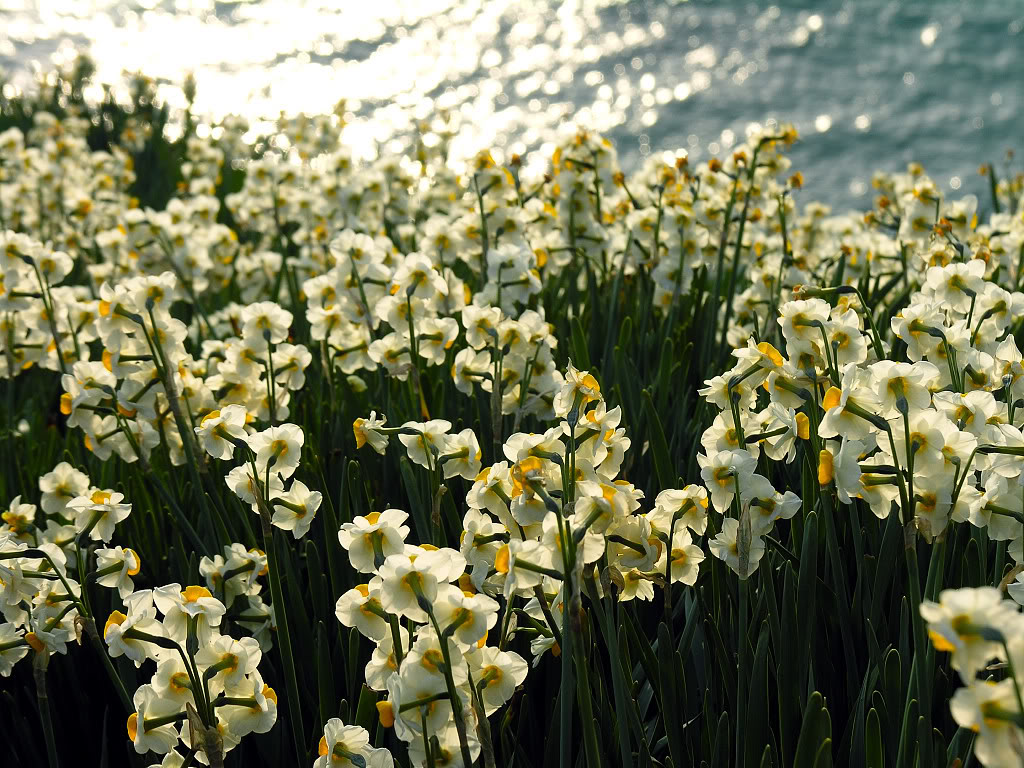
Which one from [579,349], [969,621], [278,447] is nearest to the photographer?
[969,621]

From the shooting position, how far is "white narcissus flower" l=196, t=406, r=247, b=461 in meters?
1.85

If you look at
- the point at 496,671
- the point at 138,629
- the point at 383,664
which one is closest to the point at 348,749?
the point at 383,664

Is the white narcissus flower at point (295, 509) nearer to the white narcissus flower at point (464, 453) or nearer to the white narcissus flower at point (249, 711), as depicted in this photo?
the white narcissus flower at point (464, 453)

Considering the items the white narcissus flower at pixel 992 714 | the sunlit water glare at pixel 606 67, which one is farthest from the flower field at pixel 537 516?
the sunlit water glare at pixel 606 67

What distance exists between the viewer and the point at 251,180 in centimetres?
464

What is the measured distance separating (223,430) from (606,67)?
40.2 feet

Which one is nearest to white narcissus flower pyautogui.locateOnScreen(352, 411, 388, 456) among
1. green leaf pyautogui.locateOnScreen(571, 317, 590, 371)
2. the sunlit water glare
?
green leaf pyautogui.locateOnScreen(571, 317, 590, 371)

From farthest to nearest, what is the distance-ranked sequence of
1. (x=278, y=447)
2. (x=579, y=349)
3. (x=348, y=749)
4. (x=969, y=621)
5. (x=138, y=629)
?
1. (x=579, y=349)
2. (x=278, y=447)
3. (x=138, y=629)
4. (x=348, y=749)
5. (x=969, y=621)

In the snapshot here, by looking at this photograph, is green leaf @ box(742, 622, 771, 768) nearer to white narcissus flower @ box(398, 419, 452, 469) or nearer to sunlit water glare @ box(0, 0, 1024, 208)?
white narcissus flower @ box(398, 419, 452, 469)

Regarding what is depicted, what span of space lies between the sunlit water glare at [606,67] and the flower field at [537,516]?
696 cm

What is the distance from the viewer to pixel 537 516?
1339mm

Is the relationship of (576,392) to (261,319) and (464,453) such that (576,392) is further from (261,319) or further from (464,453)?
(261,319)

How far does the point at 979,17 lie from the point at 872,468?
14.1m

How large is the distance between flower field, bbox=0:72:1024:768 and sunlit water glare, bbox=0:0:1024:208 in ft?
22.8
